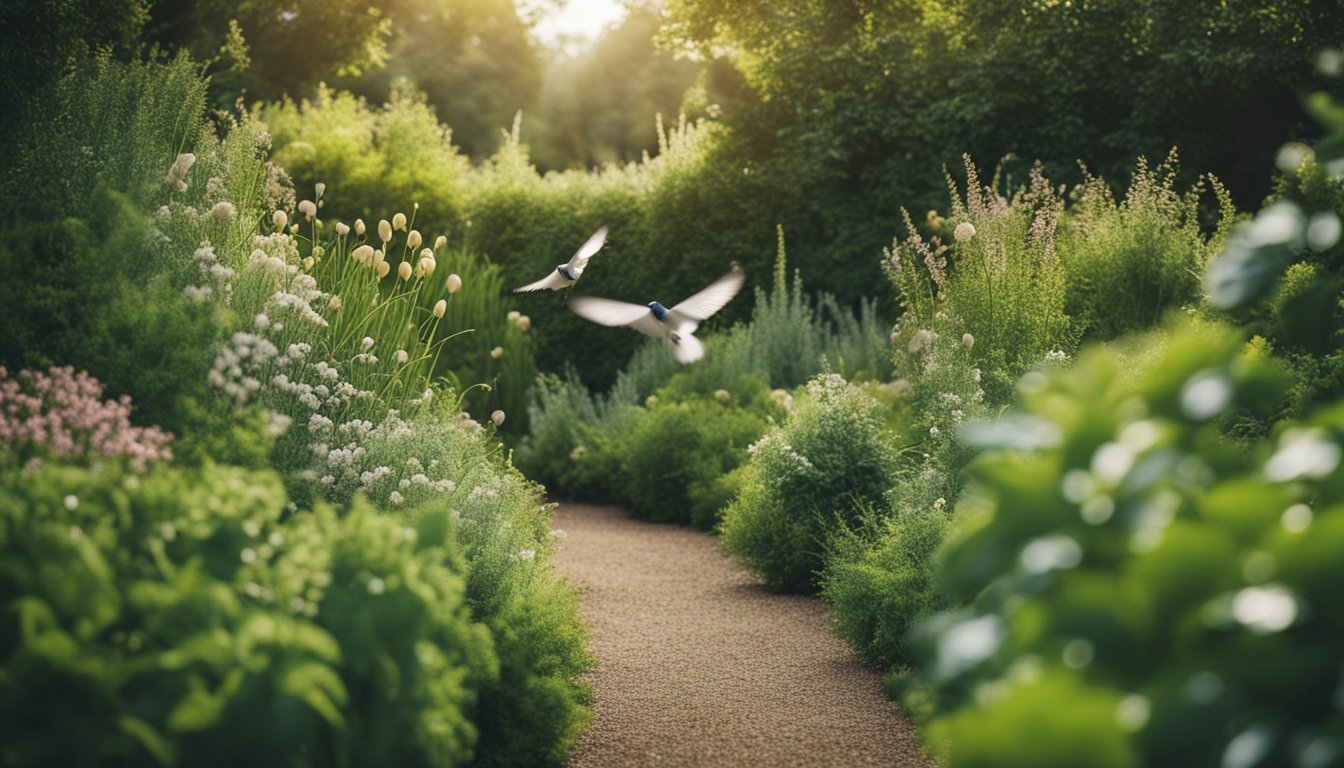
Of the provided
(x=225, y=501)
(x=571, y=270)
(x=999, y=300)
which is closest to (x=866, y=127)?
(x=999, y=300)

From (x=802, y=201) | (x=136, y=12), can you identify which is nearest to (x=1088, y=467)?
(x=136, y=12)

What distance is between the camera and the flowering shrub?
8.52 ft

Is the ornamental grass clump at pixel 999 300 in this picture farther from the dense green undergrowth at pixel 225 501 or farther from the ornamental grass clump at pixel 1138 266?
the dense green undergrowth at pixel 225 501

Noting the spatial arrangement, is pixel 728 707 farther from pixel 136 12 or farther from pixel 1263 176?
pixel 1263 176

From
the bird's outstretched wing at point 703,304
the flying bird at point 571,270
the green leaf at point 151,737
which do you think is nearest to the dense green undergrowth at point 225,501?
the green leaf at point 151,737

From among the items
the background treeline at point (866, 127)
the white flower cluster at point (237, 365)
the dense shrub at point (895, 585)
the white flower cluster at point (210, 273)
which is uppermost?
the background treeline at point (866, 127)

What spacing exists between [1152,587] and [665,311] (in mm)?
3738

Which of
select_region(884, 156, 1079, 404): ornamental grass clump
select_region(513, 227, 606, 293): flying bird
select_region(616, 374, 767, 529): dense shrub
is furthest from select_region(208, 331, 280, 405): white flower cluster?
select_region(616, 374, 767, 529): dense shrub

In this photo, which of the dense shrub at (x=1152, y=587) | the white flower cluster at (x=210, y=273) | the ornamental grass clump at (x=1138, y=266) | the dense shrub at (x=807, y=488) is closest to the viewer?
the dense shrub at (x=1152, y=587)

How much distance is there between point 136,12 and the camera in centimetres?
577

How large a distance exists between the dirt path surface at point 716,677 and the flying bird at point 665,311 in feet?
4.83

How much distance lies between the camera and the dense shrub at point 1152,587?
1450 millimetres

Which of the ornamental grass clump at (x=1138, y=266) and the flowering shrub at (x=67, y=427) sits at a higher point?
the ornamental grass clump at (x=1138, y=266)

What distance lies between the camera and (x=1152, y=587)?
1569 mm
